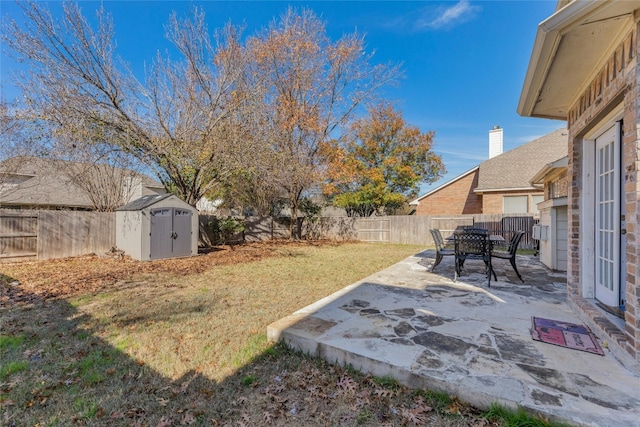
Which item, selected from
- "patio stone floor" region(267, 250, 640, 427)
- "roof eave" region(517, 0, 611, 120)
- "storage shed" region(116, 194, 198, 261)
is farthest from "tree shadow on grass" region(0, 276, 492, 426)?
"storage shed" region(116, 194, 198, 261)

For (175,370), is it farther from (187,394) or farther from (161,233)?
(161,233)

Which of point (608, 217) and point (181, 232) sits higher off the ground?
→ point (608, 217)

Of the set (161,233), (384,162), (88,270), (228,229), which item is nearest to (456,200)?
(384,162)

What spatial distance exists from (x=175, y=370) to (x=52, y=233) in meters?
9.12

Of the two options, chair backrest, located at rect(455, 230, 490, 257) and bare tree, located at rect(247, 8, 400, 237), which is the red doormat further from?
bare tree, located at rect(247, 8, 400, 237)

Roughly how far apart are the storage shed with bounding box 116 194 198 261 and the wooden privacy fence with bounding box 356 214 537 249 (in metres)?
9.72

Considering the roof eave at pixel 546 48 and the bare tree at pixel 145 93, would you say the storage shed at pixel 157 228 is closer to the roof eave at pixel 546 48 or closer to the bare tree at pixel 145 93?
the bare tree at pixel 145 93

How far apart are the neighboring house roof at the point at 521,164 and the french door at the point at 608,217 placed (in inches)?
558

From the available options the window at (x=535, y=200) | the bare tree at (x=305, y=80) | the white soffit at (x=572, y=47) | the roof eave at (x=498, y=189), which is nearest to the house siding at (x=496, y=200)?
the window at (x=535, y=200)

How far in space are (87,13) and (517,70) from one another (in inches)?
552

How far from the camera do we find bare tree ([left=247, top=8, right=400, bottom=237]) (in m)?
13.9

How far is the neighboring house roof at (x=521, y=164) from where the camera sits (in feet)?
51.8

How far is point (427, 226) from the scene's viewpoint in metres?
15.1

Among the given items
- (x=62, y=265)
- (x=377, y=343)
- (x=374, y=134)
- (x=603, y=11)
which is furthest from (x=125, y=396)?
(x=374, y=134)
